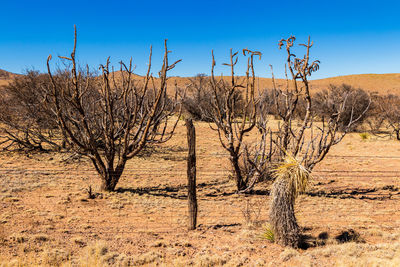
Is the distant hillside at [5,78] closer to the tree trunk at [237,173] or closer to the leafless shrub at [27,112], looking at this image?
the leafless shrub at [27,112]

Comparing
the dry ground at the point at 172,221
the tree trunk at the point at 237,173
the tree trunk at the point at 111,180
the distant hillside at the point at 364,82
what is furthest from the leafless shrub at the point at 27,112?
the distant hillside at the point at 364,82

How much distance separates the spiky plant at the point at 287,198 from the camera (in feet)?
16.2

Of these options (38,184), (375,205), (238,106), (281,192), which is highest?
(238,106)

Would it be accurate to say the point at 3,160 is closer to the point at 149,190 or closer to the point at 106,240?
the point at 149,190

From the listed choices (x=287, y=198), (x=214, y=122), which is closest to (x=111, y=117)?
(x=214, y=122)

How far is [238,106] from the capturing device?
3077cm

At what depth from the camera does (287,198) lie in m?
5.09

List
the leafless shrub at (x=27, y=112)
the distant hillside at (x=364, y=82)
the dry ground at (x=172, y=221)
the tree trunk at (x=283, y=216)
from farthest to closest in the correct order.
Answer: the distant hillside at (x=364, y=82) → the leafless shrub at (x=27, y=112) → the tree trunk at (x=283, y=216) → the dry ground at (x=172, y=221)

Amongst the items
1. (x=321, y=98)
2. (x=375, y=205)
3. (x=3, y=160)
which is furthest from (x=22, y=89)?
(x=321, y=98)

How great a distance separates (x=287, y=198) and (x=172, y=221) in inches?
106

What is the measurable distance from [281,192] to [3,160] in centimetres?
1154

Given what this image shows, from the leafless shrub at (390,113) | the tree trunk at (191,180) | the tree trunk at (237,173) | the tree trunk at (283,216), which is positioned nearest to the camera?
the tree trunk at (283,216)

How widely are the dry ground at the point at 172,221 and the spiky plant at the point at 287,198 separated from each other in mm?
233

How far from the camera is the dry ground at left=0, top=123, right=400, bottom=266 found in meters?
4.87
